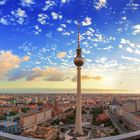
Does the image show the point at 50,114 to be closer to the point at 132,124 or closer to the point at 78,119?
the point at 132,124

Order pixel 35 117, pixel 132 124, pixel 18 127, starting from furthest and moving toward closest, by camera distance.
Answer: pixel 35 117 → pixel 132 124 → pixel 18 127

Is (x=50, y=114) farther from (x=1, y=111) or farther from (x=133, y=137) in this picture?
(x=133, y=137)

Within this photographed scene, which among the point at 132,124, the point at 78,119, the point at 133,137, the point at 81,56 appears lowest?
the point at 132,124

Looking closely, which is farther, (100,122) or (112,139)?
(100,122)

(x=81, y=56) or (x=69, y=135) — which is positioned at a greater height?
(x=81, y=56)

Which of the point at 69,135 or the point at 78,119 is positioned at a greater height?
the point at 78,119

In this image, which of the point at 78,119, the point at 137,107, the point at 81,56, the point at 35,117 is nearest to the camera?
the point at 78,119

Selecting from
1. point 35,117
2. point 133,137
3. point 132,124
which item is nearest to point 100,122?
point 132,124

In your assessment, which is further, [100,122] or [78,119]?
[100,122]

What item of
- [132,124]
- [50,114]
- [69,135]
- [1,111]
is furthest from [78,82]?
[1,111]
